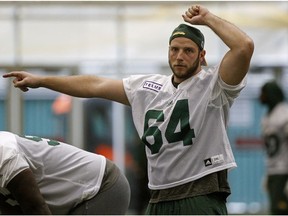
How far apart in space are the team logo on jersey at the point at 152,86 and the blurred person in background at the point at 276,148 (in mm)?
4897

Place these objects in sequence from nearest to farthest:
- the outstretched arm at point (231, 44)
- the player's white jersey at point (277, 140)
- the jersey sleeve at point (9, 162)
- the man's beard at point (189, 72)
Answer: the jersey sleeve at point (9, 162), the outstretched arm at point (231, 44), the man's beard at point (189, 72), the player's white jersey at point (277, 140)

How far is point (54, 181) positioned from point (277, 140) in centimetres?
520

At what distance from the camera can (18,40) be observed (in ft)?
40.0

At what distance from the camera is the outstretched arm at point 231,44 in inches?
209

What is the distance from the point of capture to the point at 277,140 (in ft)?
34.0

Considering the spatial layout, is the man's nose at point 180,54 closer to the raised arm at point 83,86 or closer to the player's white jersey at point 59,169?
the raised arm at point 83,86

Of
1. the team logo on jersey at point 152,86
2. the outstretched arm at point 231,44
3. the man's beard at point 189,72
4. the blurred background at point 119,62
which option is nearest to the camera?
the outstretched arm at point 231,44

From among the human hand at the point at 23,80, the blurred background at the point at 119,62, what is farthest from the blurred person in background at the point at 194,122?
the blurred background at the point at 119,62

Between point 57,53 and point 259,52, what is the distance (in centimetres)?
211

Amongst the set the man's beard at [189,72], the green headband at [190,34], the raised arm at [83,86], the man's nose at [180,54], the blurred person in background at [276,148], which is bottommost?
the blurred person in background at [276,148]

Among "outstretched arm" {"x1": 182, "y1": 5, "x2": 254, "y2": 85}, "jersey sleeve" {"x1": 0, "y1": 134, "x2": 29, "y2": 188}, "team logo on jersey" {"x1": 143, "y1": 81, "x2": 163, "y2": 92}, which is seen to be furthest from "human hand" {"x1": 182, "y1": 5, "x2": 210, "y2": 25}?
"jersey sleeve" {"x1": 0, "y1": 134, "x2": 29, "y2": 188}

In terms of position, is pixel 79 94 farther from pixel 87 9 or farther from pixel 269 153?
pixel 87 9

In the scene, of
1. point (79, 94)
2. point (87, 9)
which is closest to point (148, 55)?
point (87, 9)

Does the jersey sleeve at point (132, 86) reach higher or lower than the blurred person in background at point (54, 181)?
higher
